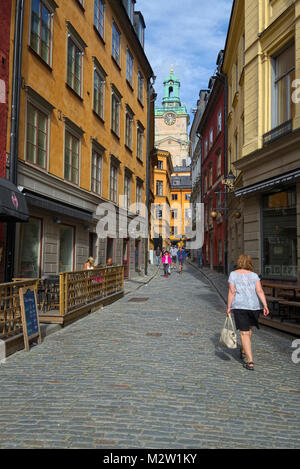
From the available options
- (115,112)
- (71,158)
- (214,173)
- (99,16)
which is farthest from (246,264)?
(214,173)

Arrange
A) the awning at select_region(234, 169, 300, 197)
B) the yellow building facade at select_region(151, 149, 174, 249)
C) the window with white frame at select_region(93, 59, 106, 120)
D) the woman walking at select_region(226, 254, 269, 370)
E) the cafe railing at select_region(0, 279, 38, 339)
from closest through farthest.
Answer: the woman walking at select_region(226, 254, 269, 370), the cafe railing at select_region(0, 279, 38, 339), the awning at select_region(234, 169, 300, 197), the window with white frame at select_region(93, 59, 106, 120), the yellow building facade at select_region(151, 149, 174, 249)

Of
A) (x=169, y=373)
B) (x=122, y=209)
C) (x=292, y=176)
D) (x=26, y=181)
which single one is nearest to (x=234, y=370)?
(x=169, y=373)

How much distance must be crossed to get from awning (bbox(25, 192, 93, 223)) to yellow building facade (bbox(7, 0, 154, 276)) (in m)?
0.03

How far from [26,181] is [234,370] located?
25.8ft

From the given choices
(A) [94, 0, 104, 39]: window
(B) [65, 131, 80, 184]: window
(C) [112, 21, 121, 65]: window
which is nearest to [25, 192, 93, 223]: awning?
(B) [65, 131, 80, 184]: window

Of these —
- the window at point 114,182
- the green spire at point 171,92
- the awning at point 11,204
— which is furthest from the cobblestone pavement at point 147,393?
the green spire at point 171,92

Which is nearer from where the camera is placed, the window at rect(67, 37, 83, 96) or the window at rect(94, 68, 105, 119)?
the window at rect(67, 37, 83, 96)

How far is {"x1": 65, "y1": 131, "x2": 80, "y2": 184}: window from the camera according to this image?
14.5 metres

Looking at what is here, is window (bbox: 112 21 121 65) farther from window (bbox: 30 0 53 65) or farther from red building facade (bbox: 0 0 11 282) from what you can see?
red building facade (bbox: 0 0 11 282)

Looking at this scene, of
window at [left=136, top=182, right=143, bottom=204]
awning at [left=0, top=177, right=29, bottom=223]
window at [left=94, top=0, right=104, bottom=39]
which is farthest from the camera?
window at [left=136, top=182, right=143, bottom=204]

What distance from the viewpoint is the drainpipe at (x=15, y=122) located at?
392 inches

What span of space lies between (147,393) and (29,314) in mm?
3209

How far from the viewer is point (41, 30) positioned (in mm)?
12516

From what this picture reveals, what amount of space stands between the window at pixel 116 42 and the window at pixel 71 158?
7.24 metres
